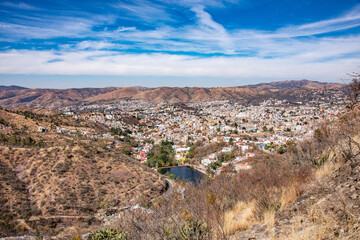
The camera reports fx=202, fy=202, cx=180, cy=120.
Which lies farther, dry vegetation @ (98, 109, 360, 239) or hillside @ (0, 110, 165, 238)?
hillside @ (0, 110, 165, 238)

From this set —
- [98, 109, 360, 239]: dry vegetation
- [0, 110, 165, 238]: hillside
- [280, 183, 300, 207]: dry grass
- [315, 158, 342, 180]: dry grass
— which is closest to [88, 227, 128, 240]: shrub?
[98, 109, 360, 239]: dry vegetation

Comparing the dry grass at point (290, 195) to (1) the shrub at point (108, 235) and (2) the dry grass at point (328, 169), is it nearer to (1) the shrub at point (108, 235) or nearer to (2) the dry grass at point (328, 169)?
(2) the dry grass at point (328, 169)

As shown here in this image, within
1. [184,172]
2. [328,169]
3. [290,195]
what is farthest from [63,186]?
[184,172]

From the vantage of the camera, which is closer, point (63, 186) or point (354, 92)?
point (354, 92)

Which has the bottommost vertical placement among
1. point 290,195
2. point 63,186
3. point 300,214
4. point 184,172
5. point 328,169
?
point 184,172

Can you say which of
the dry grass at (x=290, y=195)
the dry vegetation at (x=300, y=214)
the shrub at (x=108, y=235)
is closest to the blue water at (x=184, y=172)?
the shrub at (x=108, y=235)

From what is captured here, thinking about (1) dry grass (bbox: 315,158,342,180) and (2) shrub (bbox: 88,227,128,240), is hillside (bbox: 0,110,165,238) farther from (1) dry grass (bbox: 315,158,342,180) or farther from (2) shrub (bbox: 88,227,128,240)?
(1) dry grass (bbox: 315,158,342,180)

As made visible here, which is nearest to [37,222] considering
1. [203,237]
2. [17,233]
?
[17,233]

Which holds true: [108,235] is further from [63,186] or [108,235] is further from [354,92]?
[63,186]

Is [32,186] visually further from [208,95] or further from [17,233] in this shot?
[208,95]
